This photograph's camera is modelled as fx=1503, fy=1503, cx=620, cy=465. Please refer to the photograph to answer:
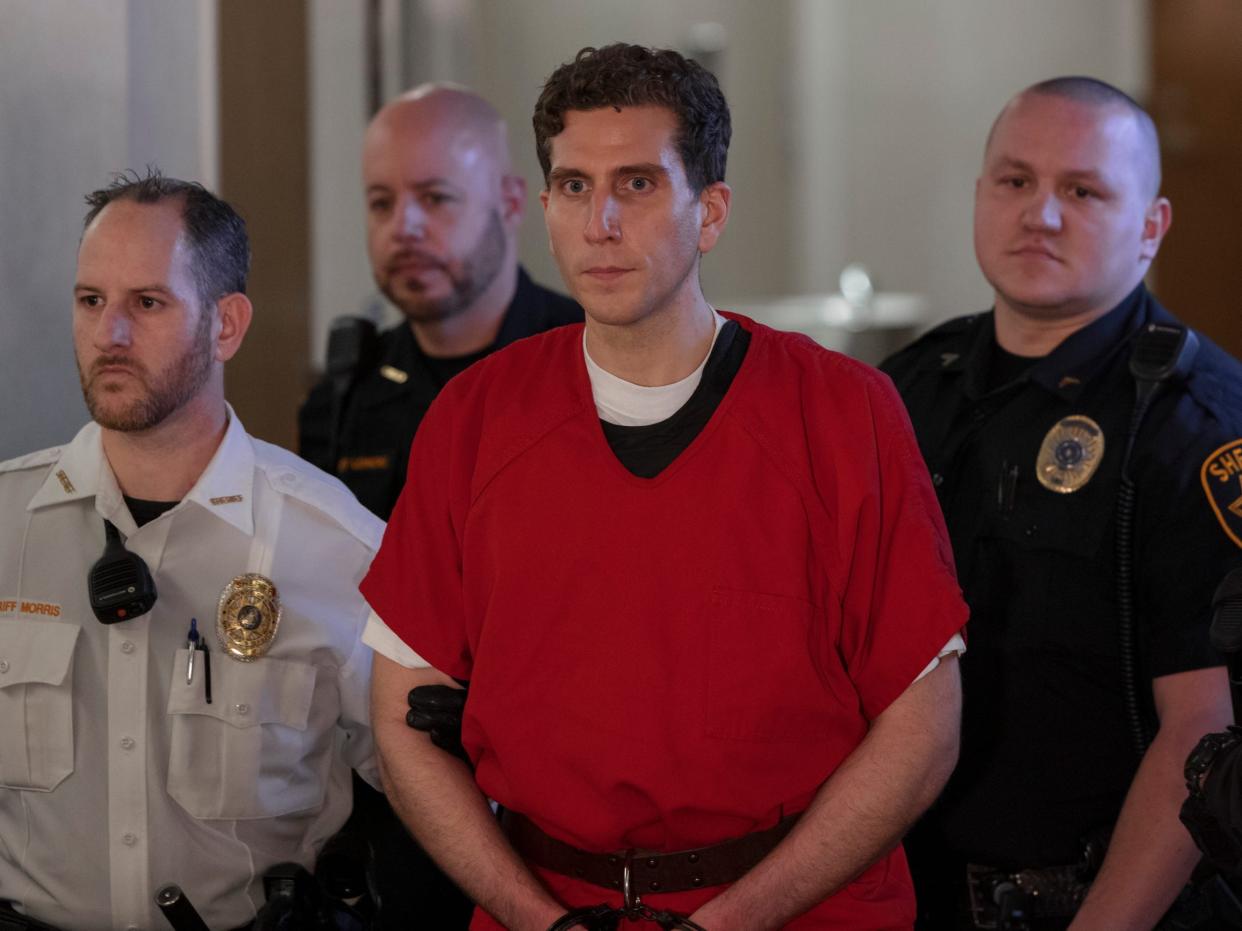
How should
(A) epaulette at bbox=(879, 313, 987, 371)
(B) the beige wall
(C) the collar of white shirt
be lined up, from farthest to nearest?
1. (A) epaulette at bbox=(879, 313, 987, 371)
2. (B) the beige wall
3. (C) the collar of white shirt

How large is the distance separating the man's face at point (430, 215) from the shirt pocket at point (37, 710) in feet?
4.01

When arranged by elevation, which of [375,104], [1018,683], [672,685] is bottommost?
[1018,683]

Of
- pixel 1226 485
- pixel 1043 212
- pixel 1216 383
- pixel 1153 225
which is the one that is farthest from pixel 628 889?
pixel 1153 225

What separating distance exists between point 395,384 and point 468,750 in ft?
4.37

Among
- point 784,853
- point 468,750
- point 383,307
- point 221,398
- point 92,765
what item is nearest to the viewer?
point 784,853

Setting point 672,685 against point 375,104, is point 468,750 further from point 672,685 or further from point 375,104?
A: point 375,104

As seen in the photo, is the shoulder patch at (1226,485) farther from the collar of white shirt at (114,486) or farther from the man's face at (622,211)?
the collar of white shirt at (114,486)

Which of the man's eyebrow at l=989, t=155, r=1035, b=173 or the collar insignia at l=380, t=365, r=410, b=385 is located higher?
the man's eyebrow at l=989, t=155, r=1035, b=173

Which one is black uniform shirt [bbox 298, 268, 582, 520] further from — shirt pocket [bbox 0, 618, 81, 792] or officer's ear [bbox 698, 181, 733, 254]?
officer's ear [bbox 698, 181, 733, 254]

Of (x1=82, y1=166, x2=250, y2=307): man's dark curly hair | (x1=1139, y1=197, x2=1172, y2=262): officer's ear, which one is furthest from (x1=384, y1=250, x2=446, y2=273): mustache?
(x1=1139, y1=197, x2=1172, y2=262): officer's ear

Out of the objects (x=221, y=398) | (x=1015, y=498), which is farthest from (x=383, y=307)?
(x=1015, y=498)

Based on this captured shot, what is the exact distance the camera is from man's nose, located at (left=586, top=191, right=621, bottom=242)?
5.22 feet

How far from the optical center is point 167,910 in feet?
5.66

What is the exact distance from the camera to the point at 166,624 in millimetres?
1921
